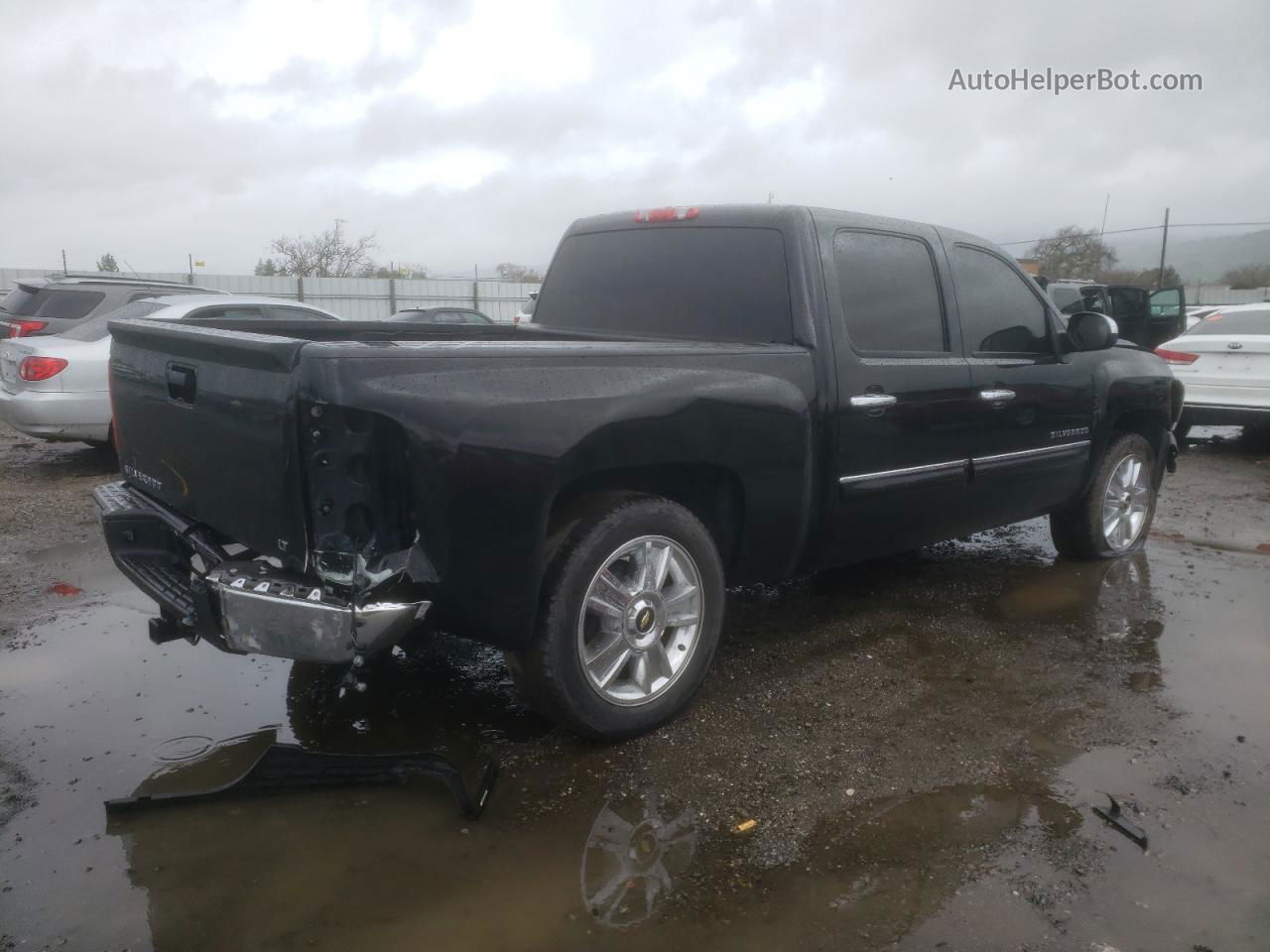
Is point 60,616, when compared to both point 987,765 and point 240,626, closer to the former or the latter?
point 240,626

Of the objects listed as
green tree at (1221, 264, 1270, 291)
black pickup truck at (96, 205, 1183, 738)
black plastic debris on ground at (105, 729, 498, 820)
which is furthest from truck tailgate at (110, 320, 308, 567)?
green tree at (1221, 264, 1270, 291)

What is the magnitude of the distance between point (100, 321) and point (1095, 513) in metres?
7.43

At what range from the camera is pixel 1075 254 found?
163 feet

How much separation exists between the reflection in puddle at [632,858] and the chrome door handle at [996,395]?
2485 mm

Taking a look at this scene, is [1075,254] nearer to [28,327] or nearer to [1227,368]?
[1227,368]

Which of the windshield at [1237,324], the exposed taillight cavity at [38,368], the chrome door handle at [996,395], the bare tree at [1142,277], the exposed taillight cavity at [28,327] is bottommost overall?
the exposed taillight cavity at [38,368]

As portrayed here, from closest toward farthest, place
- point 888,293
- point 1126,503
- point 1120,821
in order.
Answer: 1. point 1120,821
2. point 888,293
3. point 1126,503

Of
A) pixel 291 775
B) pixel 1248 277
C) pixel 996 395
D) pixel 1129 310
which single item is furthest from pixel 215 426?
pixel 1248 277

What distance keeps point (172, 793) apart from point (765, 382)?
2320 millimetres

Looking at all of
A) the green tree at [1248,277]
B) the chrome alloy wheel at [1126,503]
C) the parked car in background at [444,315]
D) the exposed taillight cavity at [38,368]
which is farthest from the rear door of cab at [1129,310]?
the green tree at [1248,277]

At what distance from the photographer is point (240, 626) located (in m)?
2.63

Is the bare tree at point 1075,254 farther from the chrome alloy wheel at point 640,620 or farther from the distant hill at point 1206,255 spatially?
the chrome alloy wheel at point 640,620

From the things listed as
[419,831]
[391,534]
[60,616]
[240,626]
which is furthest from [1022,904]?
[60,616]

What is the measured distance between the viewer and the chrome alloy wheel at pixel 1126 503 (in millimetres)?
5559
